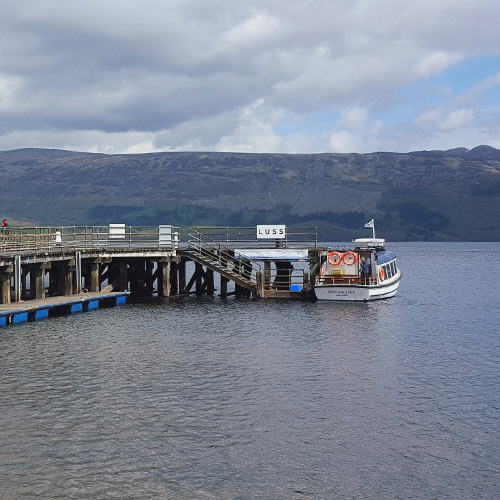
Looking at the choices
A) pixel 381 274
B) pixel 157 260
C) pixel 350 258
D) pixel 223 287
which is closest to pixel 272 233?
pixel 223 287

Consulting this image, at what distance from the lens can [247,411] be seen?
26062 mm

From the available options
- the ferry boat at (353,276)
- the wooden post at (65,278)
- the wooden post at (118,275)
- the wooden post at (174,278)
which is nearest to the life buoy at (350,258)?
the ferry boat at (353,276)

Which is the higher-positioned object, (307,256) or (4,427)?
(307,256)

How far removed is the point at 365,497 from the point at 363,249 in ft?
138

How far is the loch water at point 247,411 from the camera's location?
1972 centimetres

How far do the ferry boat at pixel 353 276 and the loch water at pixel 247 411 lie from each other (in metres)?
11.0

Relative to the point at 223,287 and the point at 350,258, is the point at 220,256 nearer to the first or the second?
the point at 223,287

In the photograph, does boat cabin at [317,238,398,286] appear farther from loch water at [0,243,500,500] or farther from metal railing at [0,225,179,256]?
metal railing at [0,225,179,256]

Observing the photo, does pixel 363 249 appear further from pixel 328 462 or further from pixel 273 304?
pixel 328 462

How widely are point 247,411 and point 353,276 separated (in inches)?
1353

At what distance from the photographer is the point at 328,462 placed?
21203mm

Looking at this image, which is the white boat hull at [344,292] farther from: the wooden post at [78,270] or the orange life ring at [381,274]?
the wooden post at [78,270]

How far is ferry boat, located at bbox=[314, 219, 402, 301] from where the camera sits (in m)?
57.4

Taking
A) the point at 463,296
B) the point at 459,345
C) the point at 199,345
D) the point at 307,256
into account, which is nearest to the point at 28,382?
the point at 199,345
